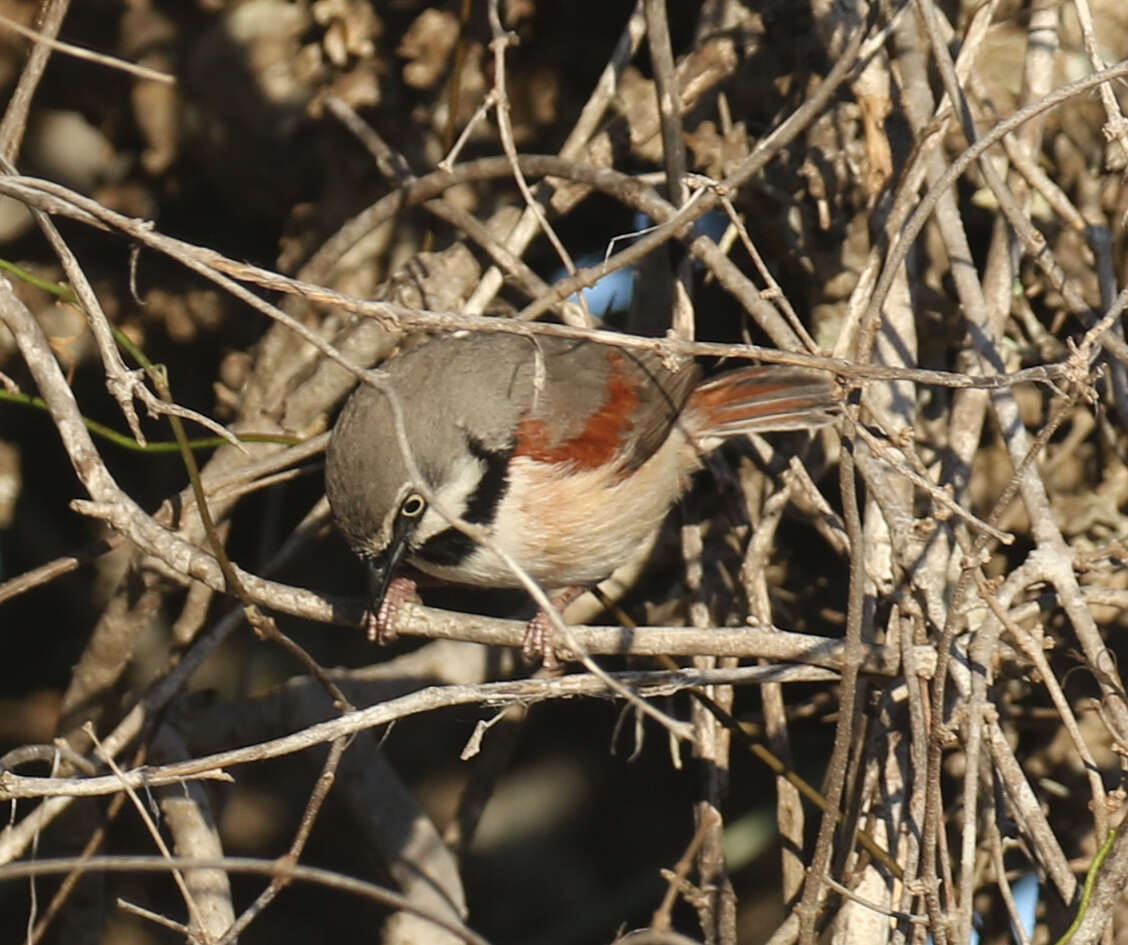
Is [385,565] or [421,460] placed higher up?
[421,460]

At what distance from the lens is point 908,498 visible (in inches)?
153

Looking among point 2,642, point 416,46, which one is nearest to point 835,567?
point 416,46

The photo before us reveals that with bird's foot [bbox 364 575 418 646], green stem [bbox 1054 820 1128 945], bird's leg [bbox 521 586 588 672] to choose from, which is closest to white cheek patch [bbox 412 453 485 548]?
bird's foot [bbox 364 575 418 646]

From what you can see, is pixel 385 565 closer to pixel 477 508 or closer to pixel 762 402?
pixel 477 508

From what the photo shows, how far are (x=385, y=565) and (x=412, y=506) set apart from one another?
182mm

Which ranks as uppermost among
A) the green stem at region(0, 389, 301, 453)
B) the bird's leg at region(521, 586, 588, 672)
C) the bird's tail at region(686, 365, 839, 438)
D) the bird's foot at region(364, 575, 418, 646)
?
the bird's tail at region(686, 365, 839, 438)

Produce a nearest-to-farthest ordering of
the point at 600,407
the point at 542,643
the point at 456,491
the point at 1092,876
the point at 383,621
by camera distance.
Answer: the point at 1092,876, the point at 383,621, the point at 542,643, the point at 456,491, the point at 600,407

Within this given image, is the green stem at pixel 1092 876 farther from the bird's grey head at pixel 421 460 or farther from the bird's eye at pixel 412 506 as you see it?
the bird's eye at pixel 412 506

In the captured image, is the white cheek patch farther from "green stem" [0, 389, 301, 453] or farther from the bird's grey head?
"green stem" [0, 389, 301, 453]

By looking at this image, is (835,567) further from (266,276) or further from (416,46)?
(266,276)

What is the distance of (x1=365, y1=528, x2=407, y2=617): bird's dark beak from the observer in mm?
3765

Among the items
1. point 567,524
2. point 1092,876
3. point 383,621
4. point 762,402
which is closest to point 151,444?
point 383,621

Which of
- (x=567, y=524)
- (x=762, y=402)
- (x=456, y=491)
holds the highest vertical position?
(x=762, y=402)

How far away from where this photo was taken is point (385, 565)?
3.80m
